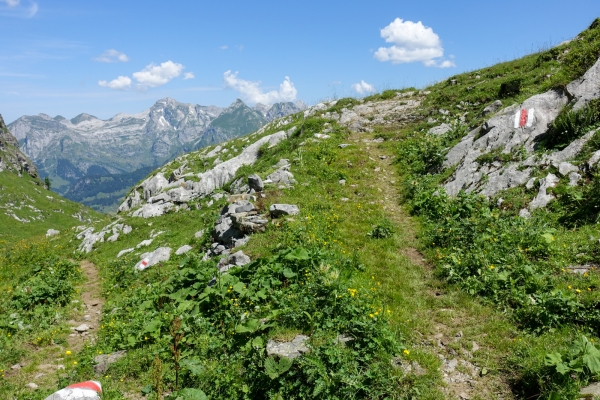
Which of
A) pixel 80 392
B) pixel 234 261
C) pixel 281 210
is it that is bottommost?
pixel 80 392

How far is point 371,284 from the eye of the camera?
995 centimetres

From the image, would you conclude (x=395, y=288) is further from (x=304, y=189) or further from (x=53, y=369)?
(x=53, y=369)

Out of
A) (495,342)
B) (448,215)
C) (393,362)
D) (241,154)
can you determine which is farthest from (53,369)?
(241,154)

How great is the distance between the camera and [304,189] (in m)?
17.4

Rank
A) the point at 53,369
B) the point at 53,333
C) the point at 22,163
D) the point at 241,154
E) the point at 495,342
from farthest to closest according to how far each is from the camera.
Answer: the point at 22,163 < the point at 241,154 < the point at 53,333 < the point at 53,369 < the point at 495,342

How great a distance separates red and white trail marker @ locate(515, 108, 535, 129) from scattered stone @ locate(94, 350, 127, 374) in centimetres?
1824

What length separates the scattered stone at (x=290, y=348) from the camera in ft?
23.0

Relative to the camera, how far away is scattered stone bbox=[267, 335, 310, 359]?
7.00 meters

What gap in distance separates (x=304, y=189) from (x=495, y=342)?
1140 cm

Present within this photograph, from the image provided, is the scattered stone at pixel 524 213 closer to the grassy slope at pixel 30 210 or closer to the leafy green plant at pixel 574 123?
the leafy green plant at pixel 574 123

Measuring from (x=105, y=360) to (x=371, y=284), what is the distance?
7.67 m

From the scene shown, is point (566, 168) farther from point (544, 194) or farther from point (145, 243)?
point (145, 243)

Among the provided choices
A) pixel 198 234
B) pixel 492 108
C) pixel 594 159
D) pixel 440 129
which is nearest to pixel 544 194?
pixel 594 159

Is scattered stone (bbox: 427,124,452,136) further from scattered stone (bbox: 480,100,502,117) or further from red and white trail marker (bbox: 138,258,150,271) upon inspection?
red and white trail marker (bbox: 138,258,150,271)
